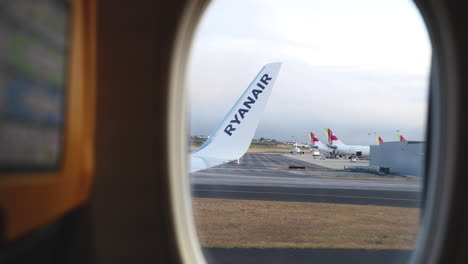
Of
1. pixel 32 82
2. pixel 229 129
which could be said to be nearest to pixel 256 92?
pixel 229 129

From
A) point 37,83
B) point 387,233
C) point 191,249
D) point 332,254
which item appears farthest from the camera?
point 387,233

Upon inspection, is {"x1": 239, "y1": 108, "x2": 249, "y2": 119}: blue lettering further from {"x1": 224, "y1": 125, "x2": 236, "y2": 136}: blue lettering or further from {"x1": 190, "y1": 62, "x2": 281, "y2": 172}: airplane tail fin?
{"x1": 224, "y1": 125, "x2": 236, "y2": 136}: blue lettering

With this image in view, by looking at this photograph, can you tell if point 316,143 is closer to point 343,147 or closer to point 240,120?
point 343,147

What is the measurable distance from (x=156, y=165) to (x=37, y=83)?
0.52 meters

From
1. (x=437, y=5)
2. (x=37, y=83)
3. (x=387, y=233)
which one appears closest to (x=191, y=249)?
(x=37, y=83)

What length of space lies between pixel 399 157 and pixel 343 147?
53.8ft

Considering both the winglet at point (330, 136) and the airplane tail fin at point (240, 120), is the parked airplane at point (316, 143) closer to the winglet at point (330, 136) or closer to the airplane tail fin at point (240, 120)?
the winglet at point (330, 136)

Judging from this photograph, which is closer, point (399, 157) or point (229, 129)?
point (229, 129)

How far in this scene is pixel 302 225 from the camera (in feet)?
17.7

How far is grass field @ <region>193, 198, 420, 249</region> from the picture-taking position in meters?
4.46

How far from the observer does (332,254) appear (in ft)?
13.1

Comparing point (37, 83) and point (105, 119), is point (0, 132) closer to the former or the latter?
point (37, 83)

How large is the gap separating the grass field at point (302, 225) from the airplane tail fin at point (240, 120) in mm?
914

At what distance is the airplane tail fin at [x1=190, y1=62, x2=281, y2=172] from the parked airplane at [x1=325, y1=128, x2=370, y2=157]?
26.5 meters
